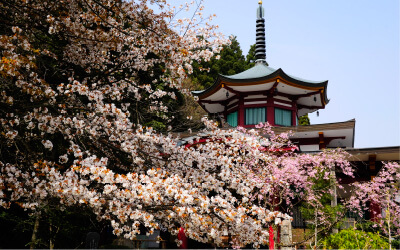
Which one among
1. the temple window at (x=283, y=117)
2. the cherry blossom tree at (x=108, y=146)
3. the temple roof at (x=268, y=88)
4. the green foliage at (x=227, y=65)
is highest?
the green foliage at (x=227, y=65)

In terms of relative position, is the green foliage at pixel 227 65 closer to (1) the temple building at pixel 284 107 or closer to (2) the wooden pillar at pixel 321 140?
(1) the temple building at pixel 284 107

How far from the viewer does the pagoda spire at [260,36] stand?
76.3 ft

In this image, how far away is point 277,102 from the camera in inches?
768

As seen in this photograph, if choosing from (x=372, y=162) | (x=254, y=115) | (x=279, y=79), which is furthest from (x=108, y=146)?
(x=254, y=115)

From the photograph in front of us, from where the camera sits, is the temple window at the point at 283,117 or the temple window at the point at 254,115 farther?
the temple window at the point at 283,117

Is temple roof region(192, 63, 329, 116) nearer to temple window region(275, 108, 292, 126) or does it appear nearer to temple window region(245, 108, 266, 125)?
temple window region(275, 108, 292, 126)

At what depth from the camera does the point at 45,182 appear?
5.38 meters

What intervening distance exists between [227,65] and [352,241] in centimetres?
3231

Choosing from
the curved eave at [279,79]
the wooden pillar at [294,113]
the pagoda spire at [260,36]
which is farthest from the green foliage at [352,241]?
the pagoda spire at [260,36]

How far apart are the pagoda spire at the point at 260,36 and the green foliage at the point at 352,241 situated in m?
14.7

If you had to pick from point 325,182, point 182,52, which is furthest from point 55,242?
point 325,182

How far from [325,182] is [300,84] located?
773 cm

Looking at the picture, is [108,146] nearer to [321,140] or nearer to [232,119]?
[321,140]

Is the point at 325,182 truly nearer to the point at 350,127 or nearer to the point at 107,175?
the point at 350,127
